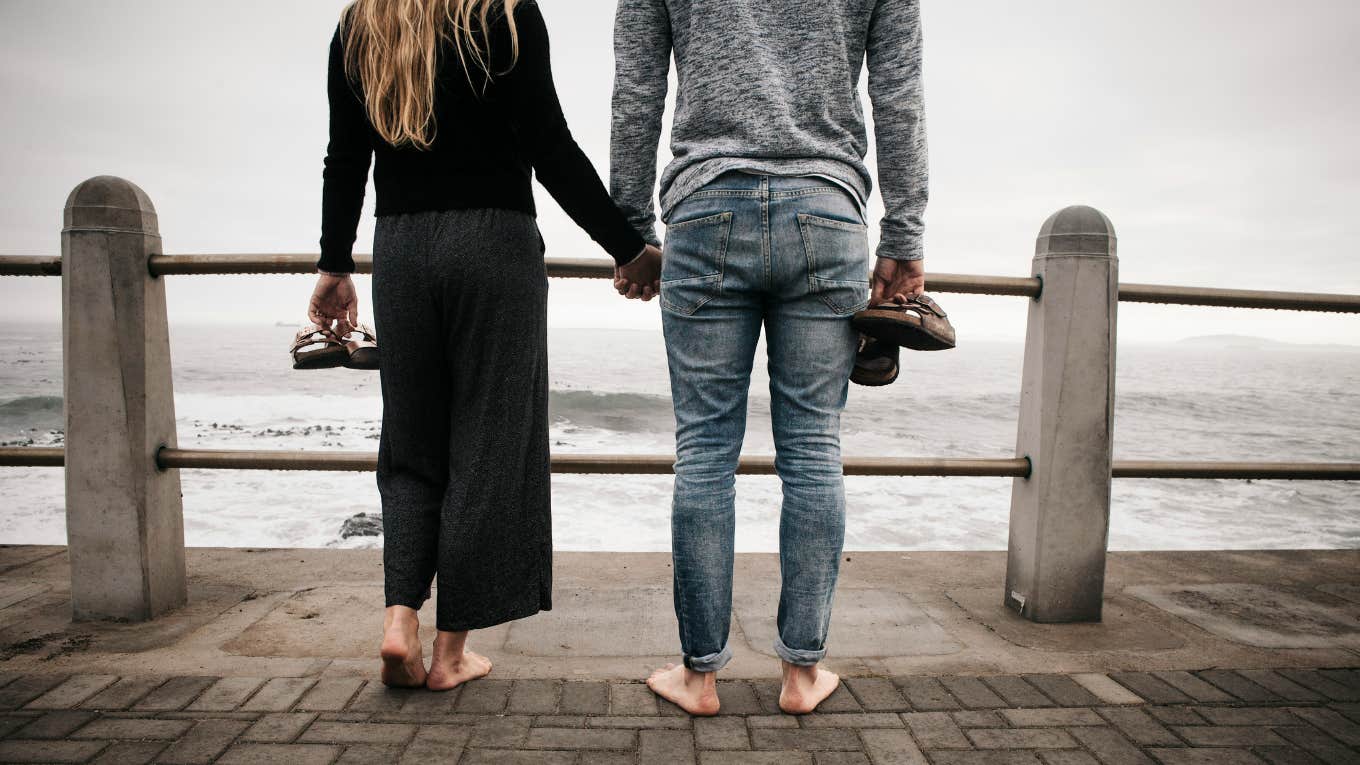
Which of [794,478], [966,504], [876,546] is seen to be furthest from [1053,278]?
[966,504]

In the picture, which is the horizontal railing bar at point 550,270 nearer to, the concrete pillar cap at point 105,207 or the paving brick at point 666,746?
the concrete pillar cap at point 105,207

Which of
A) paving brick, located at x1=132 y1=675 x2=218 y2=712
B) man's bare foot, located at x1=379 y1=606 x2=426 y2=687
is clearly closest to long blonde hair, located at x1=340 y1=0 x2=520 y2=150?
man's bare foot, located at x1=379 y1=606 x2=426 y2=687

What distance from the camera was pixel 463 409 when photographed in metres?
1.85

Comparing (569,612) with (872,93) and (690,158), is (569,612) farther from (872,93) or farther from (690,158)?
(872,93)

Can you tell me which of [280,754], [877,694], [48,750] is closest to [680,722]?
[877,694]

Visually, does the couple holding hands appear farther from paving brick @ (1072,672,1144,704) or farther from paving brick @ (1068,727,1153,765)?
paving brick @ (1072,672,1144,704)

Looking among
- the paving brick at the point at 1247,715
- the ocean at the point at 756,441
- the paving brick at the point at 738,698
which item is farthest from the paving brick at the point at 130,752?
the ocean at the point at 756,441

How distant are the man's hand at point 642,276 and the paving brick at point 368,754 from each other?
117 centimetres

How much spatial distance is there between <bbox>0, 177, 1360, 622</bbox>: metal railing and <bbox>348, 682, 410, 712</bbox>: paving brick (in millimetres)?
688

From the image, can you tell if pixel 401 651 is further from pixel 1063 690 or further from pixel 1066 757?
pixel 1063 690

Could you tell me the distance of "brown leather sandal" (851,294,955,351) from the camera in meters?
1.70

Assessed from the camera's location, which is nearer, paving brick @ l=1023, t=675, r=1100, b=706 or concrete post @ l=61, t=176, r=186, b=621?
paving brick @ l=1023, t=675, r=1100, b=706

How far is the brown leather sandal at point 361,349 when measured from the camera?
6.63 feet

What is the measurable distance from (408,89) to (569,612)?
5.32 ft
